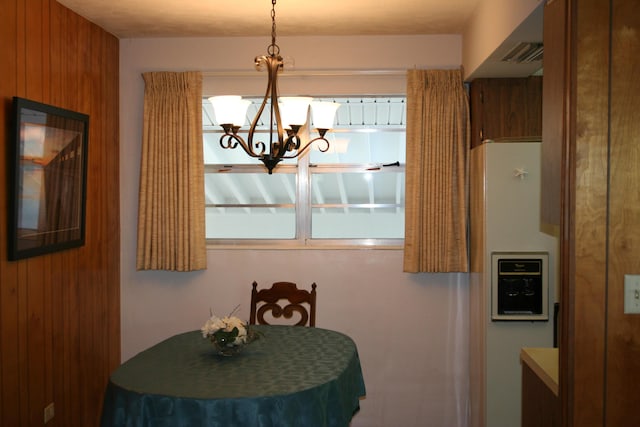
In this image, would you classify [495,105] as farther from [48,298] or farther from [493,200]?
[48,298]

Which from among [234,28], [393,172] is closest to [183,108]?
[234,28]

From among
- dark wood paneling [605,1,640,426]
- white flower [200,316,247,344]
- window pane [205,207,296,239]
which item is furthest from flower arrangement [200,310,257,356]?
window pane [205,207,296,239]

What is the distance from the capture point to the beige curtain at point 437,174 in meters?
4.30

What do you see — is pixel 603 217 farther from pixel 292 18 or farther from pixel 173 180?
pixel 173 180

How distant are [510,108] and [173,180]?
235cm

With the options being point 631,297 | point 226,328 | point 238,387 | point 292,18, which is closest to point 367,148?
point 292,18

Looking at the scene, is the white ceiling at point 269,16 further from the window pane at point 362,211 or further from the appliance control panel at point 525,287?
the appliance control panel at point 525,287

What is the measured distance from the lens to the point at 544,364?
7.97 ft

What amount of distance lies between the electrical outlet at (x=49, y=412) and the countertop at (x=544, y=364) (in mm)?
2593

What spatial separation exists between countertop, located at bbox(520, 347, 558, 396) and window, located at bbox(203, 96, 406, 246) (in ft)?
6.60

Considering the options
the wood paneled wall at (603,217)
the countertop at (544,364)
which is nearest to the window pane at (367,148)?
the countertop at (544,364)

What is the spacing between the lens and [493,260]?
3.78 metres

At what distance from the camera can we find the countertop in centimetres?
225

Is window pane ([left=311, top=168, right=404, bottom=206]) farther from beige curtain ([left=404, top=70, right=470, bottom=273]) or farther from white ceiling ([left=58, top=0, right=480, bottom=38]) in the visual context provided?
white ceiling ([left=58, top=0, right=480, bottom=38])
